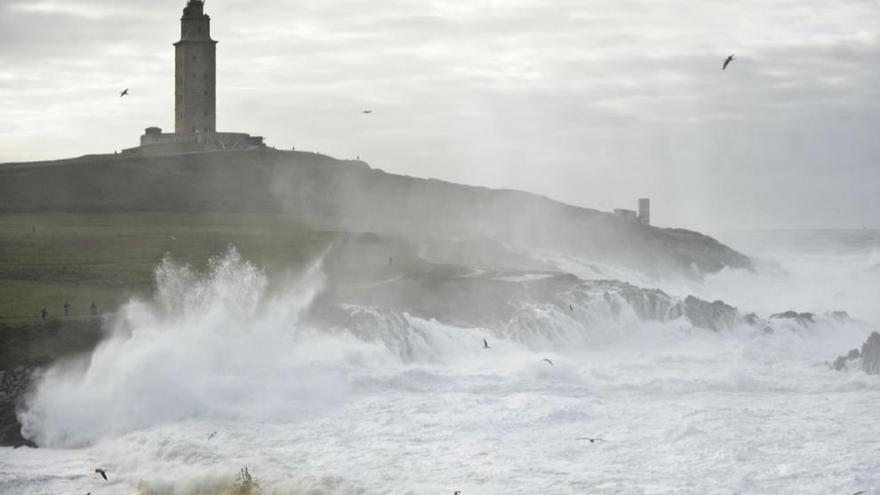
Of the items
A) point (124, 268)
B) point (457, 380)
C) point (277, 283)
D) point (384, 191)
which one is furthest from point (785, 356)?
point (384, 191)

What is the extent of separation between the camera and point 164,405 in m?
26.2

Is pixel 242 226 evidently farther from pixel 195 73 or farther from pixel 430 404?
pixel 430 404

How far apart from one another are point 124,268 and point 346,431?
16923 mm

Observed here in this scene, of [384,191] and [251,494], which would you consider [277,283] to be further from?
[384,191]

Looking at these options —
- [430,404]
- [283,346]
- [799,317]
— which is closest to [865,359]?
[799,317]

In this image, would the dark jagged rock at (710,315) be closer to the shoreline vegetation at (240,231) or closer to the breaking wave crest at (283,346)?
the breaking wave crest at (283,346)

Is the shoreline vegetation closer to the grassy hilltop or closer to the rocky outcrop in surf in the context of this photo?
the grassy hilltop

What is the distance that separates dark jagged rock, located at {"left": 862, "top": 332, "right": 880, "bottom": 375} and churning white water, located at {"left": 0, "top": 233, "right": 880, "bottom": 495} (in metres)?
0.37

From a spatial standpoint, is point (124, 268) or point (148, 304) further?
point (124, 268)

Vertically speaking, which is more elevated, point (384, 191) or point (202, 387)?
point (384, 191)

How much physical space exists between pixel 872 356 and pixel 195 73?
52.7 metres

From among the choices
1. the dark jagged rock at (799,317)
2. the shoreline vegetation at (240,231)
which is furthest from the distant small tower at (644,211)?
the dark jagged rock at (799,317)

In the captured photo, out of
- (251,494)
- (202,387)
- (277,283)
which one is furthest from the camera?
(277,283)

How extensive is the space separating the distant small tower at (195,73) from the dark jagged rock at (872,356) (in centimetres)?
5100
